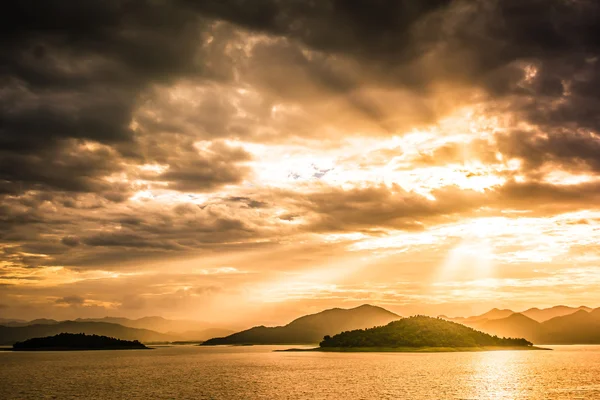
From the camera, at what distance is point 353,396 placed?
5094 inches

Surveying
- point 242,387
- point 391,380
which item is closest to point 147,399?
point 242,387

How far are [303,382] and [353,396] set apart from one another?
42814 mm

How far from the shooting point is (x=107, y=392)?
484 ft

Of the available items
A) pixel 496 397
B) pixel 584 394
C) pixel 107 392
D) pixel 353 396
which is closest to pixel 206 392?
pixel 107 392

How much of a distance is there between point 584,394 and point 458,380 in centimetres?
4594

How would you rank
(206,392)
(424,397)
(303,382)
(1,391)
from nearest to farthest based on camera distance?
(424,397), (206,392), (1,391), (303,382)

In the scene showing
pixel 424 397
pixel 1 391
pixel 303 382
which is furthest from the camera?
pixel 303 382

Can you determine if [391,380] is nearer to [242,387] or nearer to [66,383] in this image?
[242,387]

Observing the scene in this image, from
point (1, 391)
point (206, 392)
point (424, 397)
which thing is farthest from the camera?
point (1, 391)

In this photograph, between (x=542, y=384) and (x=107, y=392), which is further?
(x=542, y=384)

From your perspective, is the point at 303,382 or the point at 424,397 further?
the point at 303,382

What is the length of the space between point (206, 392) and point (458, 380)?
82696 mm

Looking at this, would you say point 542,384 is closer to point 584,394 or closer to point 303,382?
point 584,394

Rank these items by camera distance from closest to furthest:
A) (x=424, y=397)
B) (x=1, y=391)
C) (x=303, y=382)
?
(x=424, y=397) → (x=1, y=391) → (x=303, y=382)
